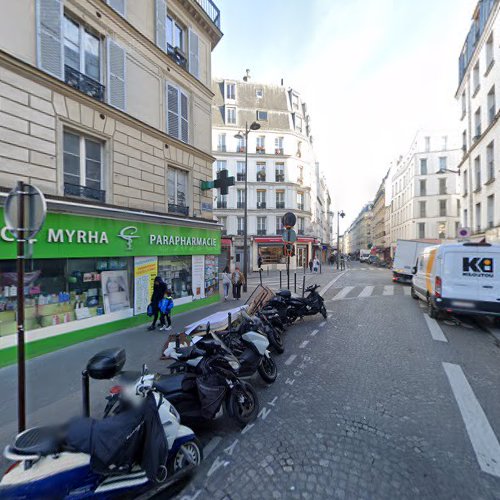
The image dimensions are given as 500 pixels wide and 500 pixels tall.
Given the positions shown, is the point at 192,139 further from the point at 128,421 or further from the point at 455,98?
the point at 455,98

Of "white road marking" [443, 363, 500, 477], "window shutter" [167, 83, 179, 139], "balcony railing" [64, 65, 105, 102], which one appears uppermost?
"window shutter" [167, 83, 179, 139]

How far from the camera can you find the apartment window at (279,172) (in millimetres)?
29734

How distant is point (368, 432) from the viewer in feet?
9.33

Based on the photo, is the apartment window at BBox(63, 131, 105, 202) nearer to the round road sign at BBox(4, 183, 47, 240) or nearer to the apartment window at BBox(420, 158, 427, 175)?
the round road sign at BBox(4, 183, 47, 240)

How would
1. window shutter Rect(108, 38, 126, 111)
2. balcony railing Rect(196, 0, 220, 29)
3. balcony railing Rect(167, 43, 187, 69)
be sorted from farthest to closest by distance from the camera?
balcony railing Rect(196, 0, 220, 29)
balcony railing Rect(167, 43, 187, 69)
window shutter Rect(108, 38, 126, 111)

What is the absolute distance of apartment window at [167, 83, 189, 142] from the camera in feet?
27.0

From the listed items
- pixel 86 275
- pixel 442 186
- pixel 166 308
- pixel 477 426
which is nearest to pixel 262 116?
pixel 442 186

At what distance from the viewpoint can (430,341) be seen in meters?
5.65

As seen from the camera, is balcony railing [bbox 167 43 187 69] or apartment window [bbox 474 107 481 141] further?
apartment window [bbox 474 107 481 141]

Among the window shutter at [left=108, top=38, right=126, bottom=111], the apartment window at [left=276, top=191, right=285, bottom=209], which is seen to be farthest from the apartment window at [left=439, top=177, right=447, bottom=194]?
the window shutter at [left=108, top=38, right=126, bottom=111]

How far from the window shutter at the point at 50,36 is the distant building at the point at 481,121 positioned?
1688 centimetres

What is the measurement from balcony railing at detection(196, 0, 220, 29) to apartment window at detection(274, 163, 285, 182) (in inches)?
781

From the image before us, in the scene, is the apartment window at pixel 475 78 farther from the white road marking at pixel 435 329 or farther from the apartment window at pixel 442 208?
the apartment window at pixel 442 208

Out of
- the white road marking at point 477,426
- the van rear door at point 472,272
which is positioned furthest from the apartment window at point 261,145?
the white road marking at point 477,426
